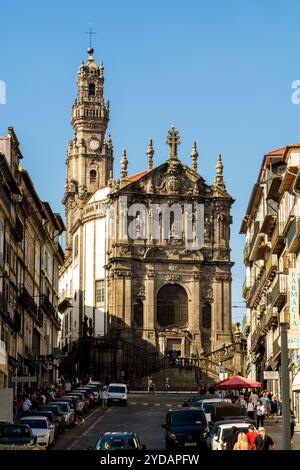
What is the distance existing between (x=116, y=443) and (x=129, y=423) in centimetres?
2496

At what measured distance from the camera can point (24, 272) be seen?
74.3m

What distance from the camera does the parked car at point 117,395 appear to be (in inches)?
2859

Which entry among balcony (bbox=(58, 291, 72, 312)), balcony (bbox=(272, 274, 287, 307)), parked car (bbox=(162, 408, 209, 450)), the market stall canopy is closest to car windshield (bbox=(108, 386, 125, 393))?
balcony (bbox=(272, 274, 287, 307))

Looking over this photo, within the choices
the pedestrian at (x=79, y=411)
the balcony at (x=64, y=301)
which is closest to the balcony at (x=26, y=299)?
the pedestrian at (x=79, y=411)

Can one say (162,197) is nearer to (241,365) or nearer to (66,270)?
(241,365)

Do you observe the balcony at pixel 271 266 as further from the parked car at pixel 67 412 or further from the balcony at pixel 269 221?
the parked car at pixel 67 412

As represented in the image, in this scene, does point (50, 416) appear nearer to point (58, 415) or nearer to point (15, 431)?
point (58, 415)

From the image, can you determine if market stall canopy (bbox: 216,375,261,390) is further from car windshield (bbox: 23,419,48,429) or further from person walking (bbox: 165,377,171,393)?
person walking (bbox: 165,377,171,393)

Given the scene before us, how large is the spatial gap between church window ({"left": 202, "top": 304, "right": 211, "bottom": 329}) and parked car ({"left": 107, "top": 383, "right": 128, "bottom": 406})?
36582 millimetres

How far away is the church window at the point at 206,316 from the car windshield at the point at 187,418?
225ft

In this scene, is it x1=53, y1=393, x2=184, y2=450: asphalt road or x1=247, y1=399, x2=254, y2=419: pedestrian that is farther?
x1=247, y1=399, x2=254, y2=419: pedestrian

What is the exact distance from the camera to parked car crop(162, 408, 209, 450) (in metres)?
39.4
